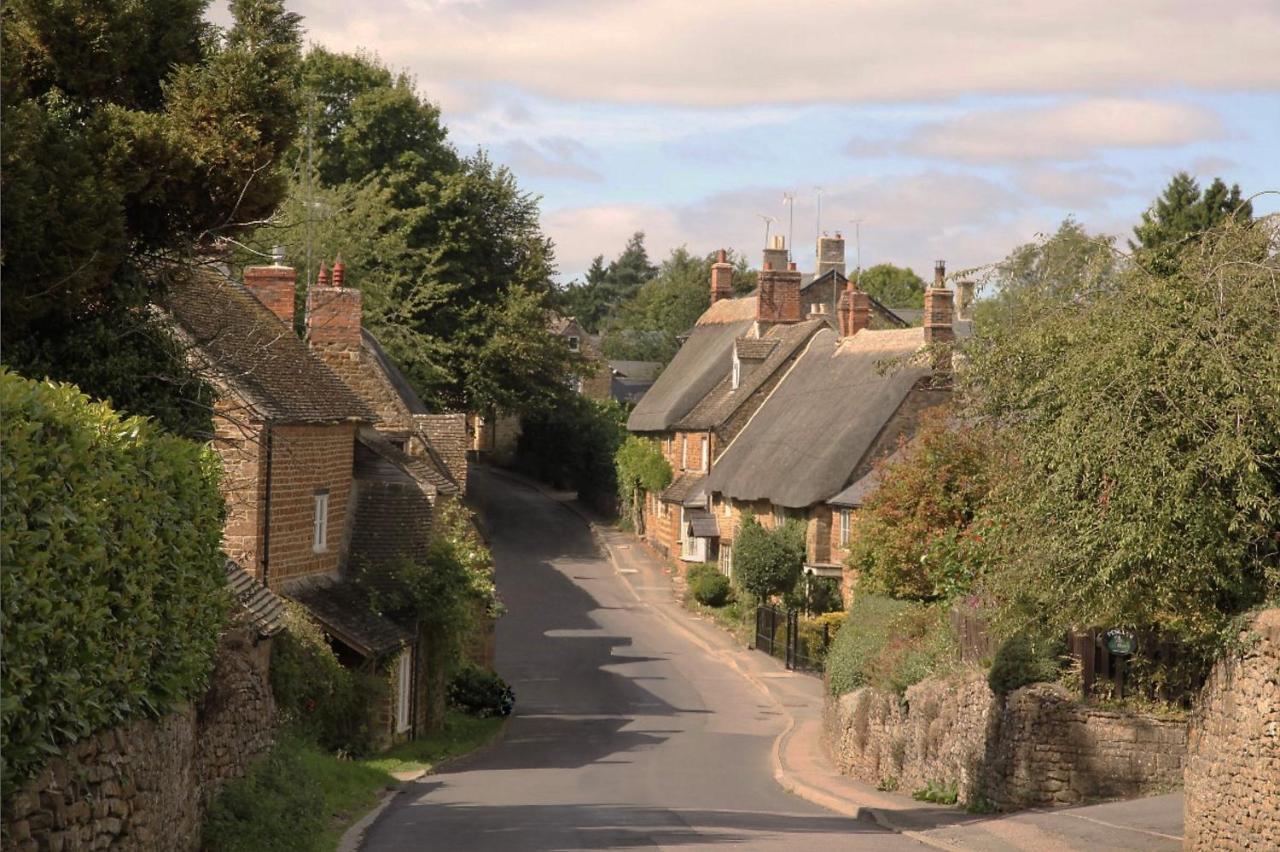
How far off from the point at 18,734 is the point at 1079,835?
1278cm

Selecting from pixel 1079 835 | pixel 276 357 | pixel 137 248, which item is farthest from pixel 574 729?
pixel 137 248

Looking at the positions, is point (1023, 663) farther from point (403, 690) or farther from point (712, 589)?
point (712, 589)

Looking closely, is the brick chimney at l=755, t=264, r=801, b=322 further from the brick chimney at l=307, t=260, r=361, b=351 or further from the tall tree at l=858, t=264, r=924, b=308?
the tall tree at l=858, t=264, r=924, b=308

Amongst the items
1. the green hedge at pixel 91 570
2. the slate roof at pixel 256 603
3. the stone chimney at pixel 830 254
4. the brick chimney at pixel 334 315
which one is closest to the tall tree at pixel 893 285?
the stone chimney at pixel 830 254

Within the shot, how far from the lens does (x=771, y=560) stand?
48.3 m

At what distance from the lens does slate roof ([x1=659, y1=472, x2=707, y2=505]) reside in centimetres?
5956

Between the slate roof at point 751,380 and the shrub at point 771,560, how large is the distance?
10.0 m

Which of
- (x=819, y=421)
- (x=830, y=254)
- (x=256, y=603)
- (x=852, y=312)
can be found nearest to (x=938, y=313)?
(x=819, y=421)

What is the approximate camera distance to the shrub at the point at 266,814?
1469cm

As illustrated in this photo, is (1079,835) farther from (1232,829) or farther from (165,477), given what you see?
(165,477)

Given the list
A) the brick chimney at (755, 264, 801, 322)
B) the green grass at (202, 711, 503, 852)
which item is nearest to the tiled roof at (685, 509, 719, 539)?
the brick chimney at (755, 264, 801, 322)

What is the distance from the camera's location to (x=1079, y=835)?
18125 millimetres

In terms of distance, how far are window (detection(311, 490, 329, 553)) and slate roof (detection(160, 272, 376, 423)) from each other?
1.47 m

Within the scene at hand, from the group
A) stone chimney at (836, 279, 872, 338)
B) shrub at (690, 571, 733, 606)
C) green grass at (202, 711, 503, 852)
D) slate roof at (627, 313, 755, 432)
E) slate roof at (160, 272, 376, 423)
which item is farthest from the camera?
slate roof at (627, 313, 755, 432)
